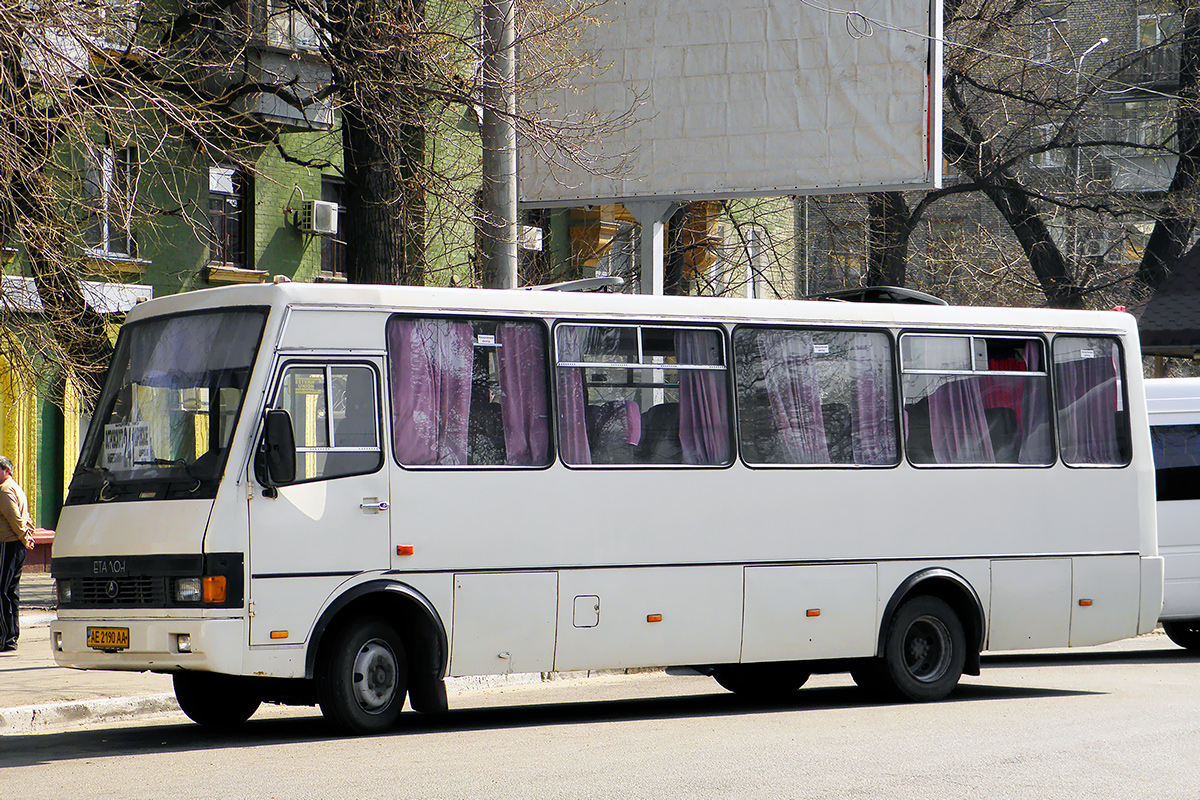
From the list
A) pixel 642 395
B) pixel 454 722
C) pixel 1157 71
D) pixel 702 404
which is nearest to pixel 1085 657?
pixel 702 404

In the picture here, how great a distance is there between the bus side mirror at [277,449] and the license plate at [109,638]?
4.08 feet

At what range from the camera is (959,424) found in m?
12.5

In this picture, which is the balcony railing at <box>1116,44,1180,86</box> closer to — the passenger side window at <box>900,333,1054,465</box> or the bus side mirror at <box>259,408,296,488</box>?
the passenger side window at <box>900,333,1054,465</box>

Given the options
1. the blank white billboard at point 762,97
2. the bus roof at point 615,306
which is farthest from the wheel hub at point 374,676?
the blank white billboard at point 762,97

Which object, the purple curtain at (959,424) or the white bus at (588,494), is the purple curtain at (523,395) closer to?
the white bus at (588,494)

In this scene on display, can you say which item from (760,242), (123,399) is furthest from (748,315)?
(760,242)

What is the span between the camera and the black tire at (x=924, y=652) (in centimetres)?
1204

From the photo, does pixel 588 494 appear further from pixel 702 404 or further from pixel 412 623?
pixel 412 623

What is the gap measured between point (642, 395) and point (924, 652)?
3173 mm

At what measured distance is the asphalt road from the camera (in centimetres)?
785

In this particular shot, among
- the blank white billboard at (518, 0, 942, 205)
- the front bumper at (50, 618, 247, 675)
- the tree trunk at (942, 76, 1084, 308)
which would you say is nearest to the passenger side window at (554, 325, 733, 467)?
the front bumper at (50, 618, 247, 675)

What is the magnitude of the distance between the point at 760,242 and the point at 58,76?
14.7 m

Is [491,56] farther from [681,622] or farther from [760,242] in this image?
[760,242]

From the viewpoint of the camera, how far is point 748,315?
11.7 meters
